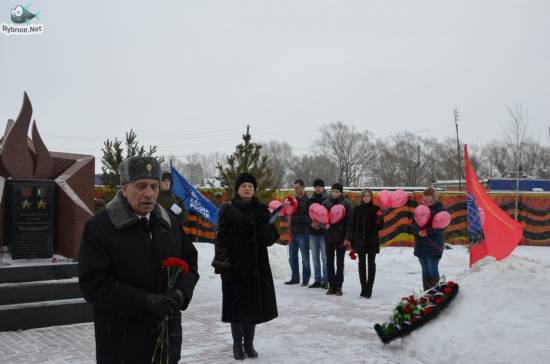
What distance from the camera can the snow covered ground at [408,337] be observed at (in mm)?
5094

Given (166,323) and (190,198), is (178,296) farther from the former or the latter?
(190,198)

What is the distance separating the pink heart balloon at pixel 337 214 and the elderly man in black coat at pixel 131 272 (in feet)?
22.5

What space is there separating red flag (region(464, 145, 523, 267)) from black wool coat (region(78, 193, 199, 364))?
18.2ft

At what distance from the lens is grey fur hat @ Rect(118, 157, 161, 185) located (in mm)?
2992

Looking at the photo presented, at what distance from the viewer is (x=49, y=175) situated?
8617 mm

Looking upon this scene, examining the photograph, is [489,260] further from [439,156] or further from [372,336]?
[439,156]

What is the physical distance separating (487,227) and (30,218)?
6839 mm

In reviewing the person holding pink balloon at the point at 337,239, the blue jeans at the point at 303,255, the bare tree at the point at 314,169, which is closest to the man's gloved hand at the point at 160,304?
the person holding pink balloon at the point at 337,239

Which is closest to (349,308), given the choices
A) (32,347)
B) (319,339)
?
(319,339)

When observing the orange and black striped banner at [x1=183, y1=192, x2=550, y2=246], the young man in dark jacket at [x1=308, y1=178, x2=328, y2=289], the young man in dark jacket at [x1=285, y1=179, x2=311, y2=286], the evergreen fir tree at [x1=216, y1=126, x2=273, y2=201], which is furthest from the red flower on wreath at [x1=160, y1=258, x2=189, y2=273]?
the orange and black striped banner at [x1=183, y1=192, x2=550, y2=246]

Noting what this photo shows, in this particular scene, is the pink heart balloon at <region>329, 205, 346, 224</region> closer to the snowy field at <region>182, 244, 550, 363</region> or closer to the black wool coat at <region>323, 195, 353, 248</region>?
the black wool coat at <region>323, 195, 353, 248</region>

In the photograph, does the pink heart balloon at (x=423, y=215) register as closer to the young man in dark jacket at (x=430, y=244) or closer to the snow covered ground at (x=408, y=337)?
the young man in dark jacket at (x=430, y=244)

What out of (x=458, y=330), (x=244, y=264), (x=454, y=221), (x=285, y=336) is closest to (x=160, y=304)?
(x=244, y=264)

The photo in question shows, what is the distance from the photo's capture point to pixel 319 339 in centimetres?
659
